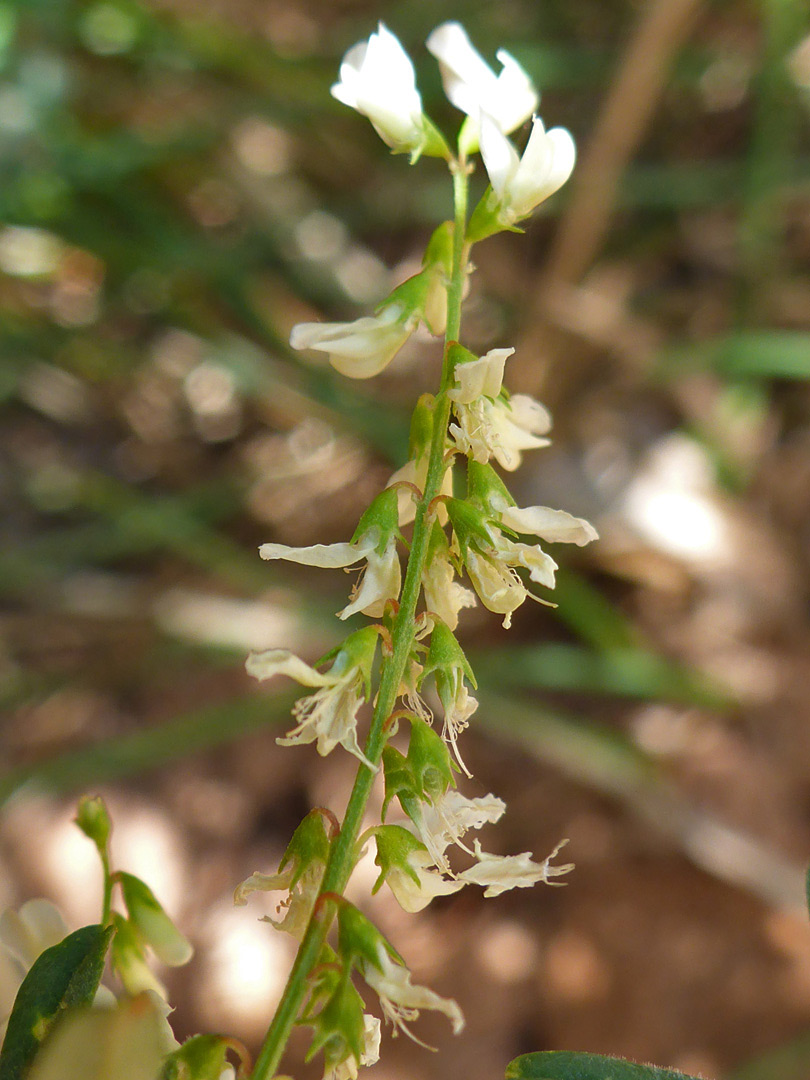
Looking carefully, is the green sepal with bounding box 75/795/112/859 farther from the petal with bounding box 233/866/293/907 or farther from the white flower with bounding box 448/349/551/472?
the white flower with bounding box 448/349/551/472

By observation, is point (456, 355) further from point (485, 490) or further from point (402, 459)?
point (402, 459)

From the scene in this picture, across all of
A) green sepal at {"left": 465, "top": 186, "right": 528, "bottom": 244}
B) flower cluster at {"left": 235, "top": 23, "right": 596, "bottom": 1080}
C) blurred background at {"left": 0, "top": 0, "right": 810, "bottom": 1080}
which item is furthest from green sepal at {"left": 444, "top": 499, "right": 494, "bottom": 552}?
blurred background at {"left": 0, "top": 0, "right": 810, "bottom": 1080}

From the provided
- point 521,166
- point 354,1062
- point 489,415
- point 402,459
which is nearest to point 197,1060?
point 354,1062

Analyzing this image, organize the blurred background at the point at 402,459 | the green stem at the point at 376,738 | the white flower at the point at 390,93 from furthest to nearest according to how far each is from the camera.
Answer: the blurred background at the point at 402,459 < the white flower at the point at 390,93 < the green stem at the point at 376,738

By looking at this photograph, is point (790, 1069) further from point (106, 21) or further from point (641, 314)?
point (106, 21)

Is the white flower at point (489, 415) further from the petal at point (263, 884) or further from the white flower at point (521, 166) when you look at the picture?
the petal at point (263, 884)

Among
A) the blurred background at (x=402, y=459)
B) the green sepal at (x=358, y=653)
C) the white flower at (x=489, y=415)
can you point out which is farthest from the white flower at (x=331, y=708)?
the blurred background at (x=402, y=459)

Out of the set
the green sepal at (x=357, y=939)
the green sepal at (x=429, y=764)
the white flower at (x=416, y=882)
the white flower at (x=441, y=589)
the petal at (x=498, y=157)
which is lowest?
the green sepal at (x=357, y=939)
